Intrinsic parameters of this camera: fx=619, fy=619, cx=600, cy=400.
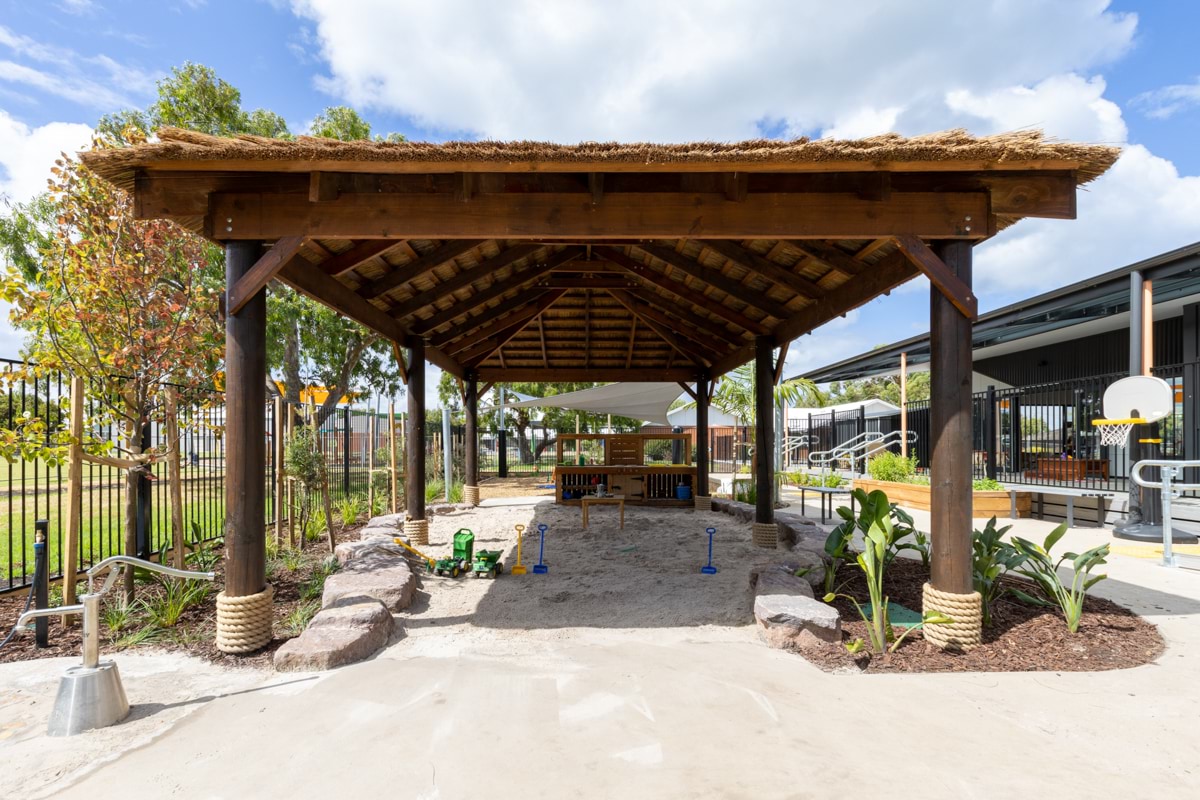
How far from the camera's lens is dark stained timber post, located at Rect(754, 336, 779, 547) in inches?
303

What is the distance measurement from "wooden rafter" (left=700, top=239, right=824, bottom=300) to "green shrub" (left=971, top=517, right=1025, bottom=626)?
262 cm

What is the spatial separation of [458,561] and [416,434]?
220 centimetres

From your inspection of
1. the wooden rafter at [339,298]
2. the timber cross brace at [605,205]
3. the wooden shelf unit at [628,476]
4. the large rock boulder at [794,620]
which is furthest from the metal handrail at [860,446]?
the large rock boulder at [794,620]

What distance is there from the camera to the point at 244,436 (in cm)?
404

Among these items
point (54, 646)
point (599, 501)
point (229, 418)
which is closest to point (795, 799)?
point (229, 418)

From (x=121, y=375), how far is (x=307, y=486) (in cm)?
272

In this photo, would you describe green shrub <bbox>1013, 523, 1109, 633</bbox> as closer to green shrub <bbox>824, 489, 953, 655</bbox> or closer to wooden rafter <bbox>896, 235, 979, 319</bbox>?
green shrub <bbox>824, 489, 953, 655</bbox>

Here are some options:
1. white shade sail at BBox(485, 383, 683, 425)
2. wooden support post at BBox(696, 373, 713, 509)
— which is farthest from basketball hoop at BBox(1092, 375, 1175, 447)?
white shade sail at BBox(485, 383, 683, 425)

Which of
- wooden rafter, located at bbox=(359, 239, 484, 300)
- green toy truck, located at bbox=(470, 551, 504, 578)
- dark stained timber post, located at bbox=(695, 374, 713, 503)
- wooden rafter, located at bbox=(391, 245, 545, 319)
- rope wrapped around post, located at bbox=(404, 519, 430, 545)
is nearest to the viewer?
wooden rafter, located at bbox=(359, 239, 484, 300)

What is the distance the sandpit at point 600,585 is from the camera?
4.80m

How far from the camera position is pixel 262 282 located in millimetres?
3971

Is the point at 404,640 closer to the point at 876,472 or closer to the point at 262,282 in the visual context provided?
the point at 262,282

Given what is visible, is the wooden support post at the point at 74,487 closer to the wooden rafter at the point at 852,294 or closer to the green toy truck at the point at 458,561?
the green toy truck at the point at 458,561

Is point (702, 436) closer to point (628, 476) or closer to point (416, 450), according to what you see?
point (628, 476)
